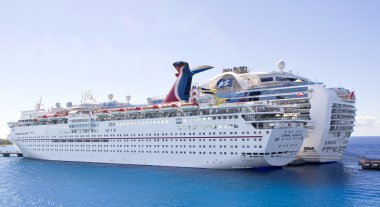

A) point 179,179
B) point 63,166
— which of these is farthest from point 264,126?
point 63,166

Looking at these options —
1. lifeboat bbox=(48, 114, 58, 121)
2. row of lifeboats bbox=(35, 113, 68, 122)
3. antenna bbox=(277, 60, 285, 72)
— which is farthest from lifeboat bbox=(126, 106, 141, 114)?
antenna bbox=(277, 60, 285, 72)

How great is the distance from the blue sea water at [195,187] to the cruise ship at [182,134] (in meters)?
1.78

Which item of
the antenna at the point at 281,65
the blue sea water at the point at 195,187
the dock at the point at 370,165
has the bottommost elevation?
the blue sea water at the point at 195,187

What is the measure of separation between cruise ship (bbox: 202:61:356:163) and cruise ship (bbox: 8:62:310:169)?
2.08 metres

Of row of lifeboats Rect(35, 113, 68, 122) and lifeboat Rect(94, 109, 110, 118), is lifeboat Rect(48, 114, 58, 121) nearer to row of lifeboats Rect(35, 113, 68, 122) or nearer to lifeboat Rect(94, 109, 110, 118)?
row of lifeboats Rect(35, 113, 68, 122)

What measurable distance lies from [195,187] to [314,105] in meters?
20.9

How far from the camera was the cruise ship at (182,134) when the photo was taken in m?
38.6

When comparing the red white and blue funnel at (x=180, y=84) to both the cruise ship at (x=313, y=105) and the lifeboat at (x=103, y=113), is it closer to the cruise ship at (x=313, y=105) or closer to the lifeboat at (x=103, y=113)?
the cruise ship at (x=313, y=105)

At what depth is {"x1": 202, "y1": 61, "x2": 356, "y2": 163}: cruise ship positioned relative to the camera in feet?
146

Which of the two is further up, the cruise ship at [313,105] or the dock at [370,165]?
the cruise ship at [313,105]

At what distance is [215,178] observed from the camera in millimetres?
36000

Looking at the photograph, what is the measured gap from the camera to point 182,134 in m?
42.8

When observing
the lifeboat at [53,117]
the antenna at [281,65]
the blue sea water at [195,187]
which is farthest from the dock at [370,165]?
the lifeboat at [53,117]

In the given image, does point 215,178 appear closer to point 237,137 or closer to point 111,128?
point 237,137
